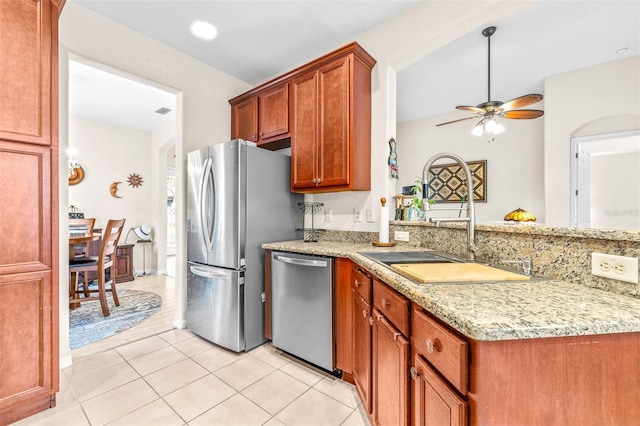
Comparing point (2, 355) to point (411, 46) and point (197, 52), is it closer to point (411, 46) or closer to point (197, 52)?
point (197, 52)

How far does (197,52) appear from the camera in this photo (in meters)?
2.79

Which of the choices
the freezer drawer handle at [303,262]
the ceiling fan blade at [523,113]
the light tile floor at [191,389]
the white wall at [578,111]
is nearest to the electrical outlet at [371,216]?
the freezer drawer handle at [303,262]

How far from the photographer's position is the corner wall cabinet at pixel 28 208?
4.81 ft

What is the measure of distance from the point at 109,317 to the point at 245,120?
2.56 m

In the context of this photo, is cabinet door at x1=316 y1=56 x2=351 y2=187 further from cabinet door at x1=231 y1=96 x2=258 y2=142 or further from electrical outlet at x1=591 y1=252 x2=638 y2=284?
electrical outlet at x1=591 y1=252 x2=638 y2=284

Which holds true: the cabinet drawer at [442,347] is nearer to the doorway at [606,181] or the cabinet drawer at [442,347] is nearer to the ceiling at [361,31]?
the ceiling at [361,31]

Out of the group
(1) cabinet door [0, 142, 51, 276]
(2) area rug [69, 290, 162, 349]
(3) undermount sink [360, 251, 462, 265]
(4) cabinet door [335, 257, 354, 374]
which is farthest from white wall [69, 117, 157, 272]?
(3) undermount sink [360, 251, 462, 265]

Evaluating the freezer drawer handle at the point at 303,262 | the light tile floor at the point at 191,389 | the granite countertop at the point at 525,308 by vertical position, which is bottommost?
the light tile floor at the point at 191,389

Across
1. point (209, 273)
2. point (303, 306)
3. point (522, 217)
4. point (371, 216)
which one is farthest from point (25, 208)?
point (522, 217)

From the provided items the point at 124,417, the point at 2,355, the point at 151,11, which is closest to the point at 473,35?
the point at 151,11

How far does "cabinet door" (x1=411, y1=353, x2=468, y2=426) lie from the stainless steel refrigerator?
62.4 inches

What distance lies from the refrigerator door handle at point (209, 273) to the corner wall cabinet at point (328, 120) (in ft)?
3.10

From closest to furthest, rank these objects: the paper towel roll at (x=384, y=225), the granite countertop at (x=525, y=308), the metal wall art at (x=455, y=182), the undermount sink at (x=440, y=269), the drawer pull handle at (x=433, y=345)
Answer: the granite countertop at (x=525, y=308)
the drawer pull handle at (x=433, y=345)
the undermount sink at (x=440, y=269)
the paper towel roll at (x=384, y=225)
the metal wall art at (x=455, y=182)

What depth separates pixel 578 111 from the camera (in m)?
3.39
